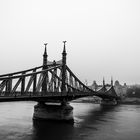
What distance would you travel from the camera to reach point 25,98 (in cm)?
3022

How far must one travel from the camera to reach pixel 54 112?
4319 cm

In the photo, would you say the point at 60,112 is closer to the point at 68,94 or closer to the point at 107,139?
the point at 68,94

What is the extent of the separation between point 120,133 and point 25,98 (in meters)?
16.3

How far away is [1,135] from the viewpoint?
95.0 ft

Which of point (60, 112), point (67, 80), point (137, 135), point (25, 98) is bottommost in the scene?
point (137, 135)

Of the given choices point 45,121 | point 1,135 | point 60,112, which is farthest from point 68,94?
point 1,135

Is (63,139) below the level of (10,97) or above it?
below

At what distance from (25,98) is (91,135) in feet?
37.7

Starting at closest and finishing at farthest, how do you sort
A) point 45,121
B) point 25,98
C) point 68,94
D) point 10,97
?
point 10,97 < point 25,98 < point 45,121 < point 68,94

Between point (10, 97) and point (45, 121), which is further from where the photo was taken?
point (45, 121)

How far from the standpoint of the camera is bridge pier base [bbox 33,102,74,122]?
4238 cm

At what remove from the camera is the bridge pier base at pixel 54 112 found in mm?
42375

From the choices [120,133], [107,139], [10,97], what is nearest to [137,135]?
[120,133]

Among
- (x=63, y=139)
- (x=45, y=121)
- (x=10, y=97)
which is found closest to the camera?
(x=10, y=97)
